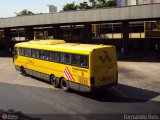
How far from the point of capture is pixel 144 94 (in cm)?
1609

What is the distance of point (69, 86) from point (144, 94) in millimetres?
4775

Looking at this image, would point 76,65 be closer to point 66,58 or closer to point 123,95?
point 66,58

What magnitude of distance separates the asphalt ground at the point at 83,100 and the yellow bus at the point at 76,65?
0.80 metres

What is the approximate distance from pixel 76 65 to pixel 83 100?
2.20 metres

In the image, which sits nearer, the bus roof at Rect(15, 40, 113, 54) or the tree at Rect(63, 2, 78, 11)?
the bus roof at Rect(15, 40, 113, 54)

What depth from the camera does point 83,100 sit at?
1563 centimetres

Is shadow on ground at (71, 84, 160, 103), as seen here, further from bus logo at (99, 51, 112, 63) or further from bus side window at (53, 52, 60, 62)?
bus side window at (53, 52, 60, 62)

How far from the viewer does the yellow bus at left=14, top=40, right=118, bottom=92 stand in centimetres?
1527

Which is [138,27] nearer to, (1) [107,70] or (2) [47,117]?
(1) [107,70]

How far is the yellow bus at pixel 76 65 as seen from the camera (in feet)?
50.1

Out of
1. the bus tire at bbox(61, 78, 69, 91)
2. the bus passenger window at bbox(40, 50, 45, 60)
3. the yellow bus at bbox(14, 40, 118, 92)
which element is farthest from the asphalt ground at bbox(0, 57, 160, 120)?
the bus passenger window at bbox(40, 50, 45, 60)

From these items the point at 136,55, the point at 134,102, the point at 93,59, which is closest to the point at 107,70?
the point at 93,59

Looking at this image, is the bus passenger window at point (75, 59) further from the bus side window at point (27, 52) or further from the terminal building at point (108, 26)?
the terminal building at point (108, 26)

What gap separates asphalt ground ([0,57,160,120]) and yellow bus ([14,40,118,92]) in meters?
0.80
